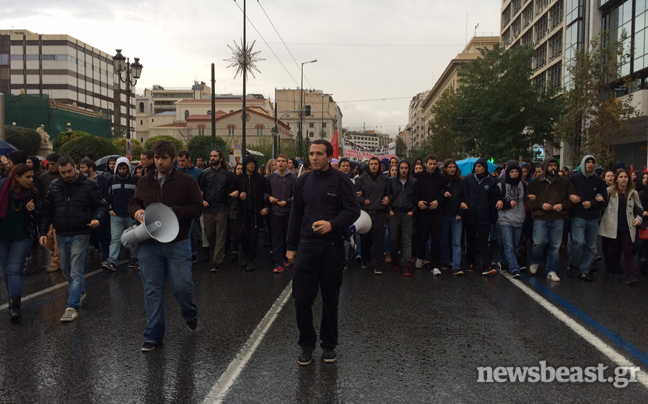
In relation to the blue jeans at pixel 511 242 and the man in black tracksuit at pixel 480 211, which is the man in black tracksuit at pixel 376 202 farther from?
the blue jeans at pixel 511 242

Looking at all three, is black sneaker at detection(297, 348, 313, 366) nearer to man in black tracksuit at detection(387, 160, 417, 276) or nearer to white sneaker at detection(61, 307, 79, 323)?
Result: white sneaker at detection(61, 307, 79, 323)

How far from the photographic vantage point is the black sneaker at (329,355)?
4949 millimetres

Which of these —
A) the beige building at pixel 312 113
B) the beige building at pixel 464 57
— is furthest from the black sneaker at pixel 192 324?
the beige building at pixel 312 113

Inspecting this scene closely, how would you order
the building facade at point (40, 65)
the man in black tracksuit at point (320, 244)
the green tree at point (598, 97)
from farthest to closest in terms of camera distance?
the building facade at point (40, 65) → the green tree at point (598, 97) → the man in black tracksuit at point (320, 244)

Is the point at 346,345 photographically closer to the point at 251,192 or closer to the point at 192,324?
the point at 192,324

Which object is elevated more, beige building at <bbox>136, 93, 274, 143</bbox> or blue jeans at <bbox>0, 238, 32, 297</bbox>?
beige building at <bbox>136, 93, 274, 143</bbox>

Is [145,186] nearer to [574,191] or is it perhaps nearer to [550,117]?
[574,191]

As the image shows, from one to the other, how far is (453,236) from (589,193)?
87.1 inches

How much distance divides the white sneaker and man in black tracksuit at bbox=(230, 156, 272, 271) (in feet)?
12.4

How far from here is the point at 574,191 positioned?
348 inches

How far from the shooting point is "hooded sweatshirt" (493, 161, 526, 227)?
9016 millimetres

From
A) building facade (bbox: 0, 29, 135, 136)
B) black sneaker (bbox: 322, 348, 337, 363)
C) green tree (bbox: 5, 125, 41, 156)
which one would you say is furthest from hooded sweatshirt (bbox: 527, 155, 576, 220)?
building facade (bbox: 0, 29, 135, 136)

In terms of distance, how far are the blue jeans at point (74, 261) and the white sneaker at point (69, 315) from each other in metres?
0.08

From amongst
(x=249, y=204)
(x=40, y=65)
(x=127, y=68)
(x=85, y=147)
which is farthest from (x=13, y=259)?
(x=40, y=65)
